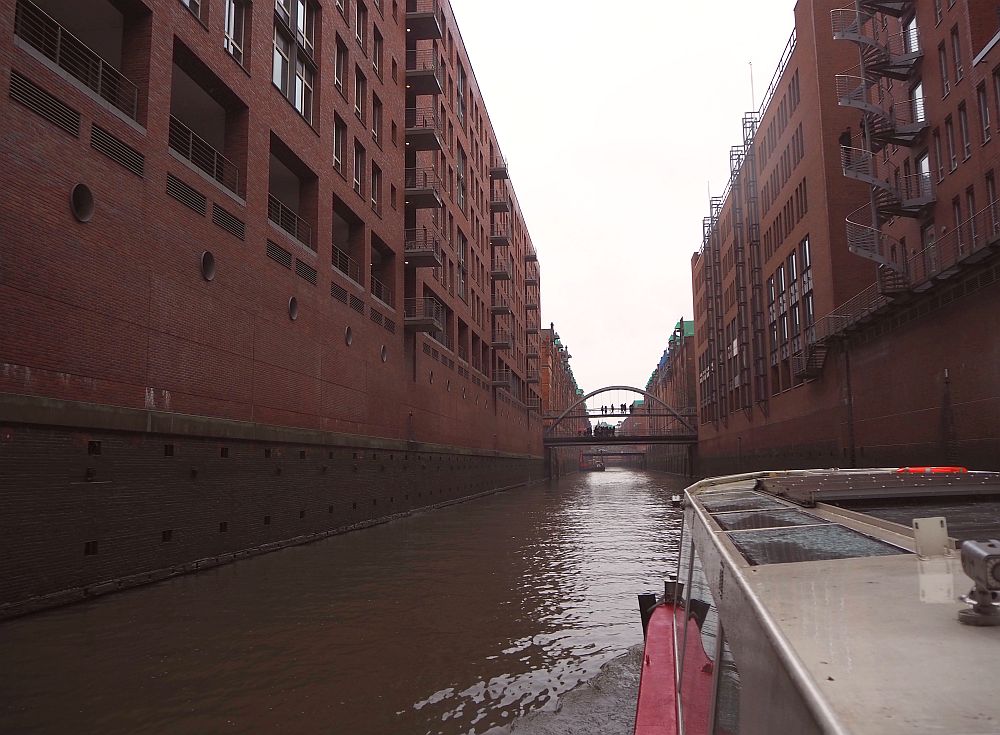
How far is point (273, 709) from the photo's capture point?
583 centimetres

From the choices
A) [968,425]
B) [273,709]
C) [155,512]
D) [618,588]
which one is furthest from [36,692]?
[968,425]

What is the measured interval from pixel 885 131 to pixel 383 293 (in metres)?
19.3

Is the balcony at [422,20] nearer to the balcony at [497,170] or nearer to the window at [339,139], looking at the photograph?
the window at [339,139]

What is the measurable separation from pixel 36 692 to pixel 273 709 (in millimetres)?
2175

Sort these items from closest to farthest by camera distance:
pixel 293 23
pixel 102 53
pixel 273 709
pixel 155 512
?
pixel 273 709 < pixel 155 512 < pixel 102 53 < pixel 293 23

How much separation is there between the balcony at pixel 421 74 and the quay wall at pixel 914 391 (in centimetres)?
2095

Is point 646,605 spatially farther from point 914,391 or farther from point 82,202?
point 914,391

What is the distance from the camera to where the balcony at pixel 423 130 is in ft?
102

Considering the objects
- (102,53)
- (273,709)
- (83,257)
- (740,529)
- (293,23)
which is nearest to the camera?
(740,529)

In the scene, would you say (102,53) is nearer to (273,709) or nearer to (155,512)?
(155,512)

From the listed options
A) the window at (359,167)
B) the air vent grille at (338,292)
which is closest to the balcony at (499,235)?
the window at (359,167)

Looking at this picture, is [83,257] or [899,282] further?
[899,282]

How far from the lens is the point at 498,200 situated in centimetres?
5238

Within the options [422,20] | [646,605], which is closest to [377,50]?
[422,20]
